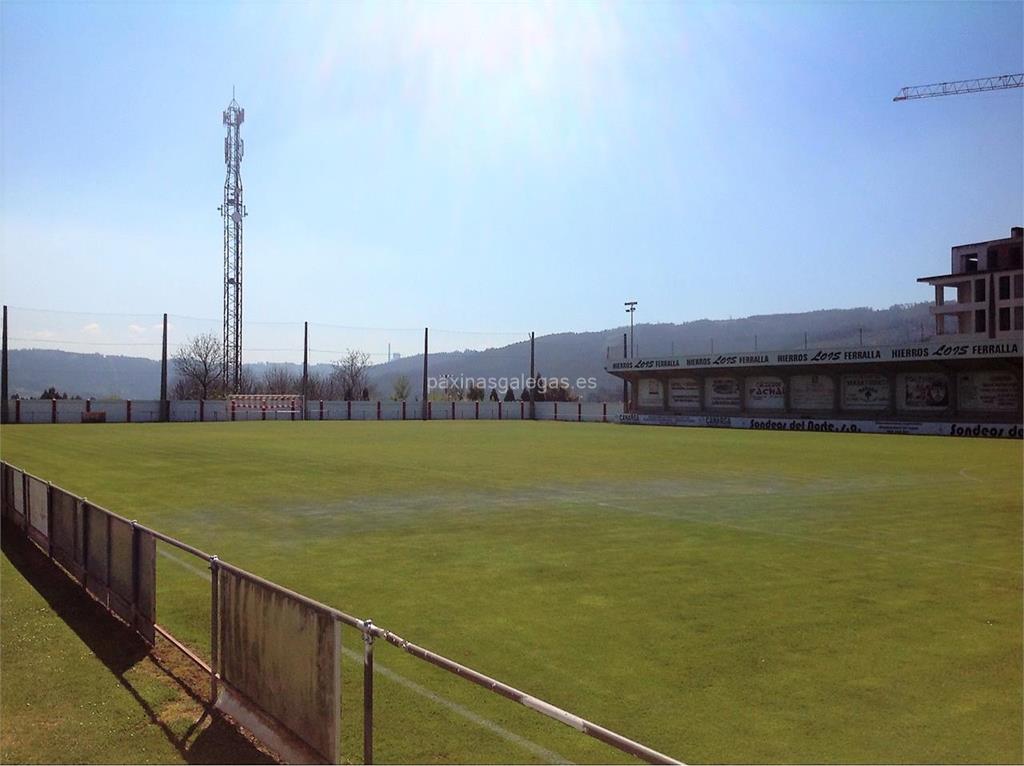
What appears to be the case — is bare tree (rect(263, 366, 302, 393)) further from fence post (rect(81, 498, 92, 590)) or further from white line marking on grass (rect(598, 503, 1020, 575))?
fence post (rect(81, 498, 92, 590))

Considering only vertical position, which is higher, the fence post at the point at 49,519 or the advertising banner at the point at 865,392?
the advertising banner at the point at 865,392

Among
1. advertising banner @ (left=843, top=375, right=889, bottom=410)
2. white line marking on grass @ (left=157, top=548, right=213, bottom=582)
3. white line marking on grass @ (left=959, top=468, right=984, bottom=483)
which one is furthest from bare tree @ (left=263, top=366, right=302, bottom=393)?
white line marking on grass @ (left=157, top=548, right=213, bottom=582)

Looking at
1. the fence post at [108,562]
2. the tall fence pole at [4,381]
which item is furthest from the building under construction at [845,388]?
the fence post at [108,562]

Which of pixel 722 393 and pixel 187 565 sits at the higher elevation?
pixel 722 393

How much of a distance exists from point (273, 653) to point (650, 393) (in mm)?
62360

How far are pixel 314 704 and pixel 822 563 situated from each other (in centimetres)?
755

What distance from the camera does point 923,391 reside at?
48.8 meters

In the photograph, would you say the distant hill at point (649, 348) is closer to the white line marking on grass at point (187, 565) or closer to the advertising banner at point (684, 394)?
the advertising banner at point (684, 394)

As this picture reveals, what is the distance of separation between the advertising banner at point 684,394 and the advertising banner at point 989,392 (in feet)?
62.5

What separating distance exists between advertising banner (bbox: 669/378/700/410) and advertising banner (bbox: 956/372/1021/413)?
1905 centimetres

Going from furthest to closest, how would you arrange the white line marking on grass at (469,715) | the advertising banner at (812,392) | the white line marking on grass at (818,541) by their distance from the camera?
1. the advertising banner at (812,392)
2. the white line marking on grass at (818,541)
3. the white line marking on grass at (469,715)

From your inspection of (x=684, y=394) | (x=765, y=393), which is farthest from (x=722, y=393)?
(x=765, y=393)

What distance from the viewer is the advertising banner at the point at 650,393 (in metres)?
65.4

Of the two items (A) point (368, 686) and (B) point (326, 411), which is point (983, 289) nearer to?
(B) point (326, 411)
